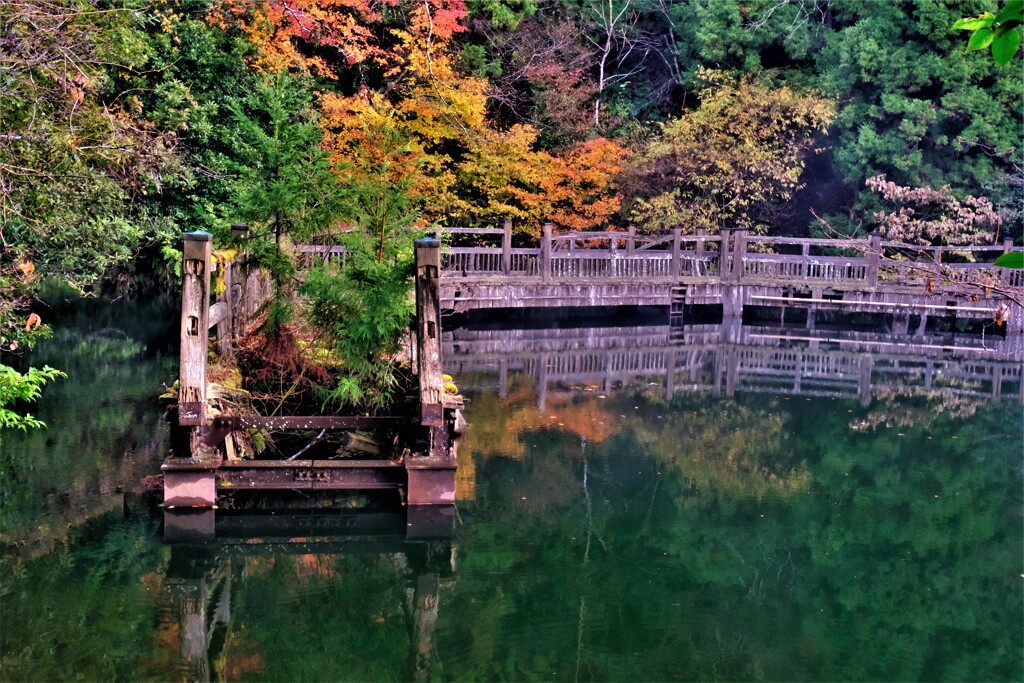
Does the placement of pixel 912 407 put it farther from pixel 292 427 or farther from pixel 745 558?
pixel 292 427

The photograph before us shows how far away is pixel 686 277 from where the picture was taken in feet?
69.1

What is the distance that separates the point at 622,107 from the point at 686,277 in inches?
239

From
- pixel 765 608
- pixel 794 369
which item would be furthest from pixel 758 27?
pixel 765 608

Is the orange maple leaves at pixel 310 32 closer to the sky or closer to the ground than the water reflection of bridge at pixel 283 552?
closer to the sky

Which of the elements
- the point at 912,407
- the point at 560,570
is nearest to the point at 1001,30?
the point at 560,570

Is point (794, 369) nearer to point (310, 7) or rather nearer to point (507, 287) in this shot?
point (507, 287)

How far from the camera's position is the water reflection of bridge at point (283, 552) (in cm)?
593

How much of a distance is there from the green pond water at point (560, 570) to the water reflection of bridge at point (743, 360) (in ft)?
10.3

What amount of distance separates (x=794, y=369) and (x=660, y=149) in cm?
844

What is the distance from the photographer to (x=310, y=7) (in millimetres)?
19500

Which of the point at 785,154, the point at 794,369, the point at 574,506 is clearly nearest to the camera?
the point at 574,506

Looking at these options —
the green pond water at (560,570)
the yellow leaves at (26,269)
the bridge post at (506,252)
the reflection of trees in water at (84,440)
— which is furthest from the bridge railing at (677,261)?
the yellow leaves at (26,269)

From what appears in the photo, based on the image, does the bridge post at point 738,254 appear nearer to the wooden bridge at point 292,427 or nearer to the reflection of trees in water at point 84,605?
the wooden bridge at point 292,427

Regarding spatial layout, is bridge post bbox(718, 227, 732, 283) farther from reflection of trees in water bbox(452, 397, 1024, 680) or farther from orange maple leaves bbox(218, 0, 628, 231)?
reflection of trees in water bbox(452, 397, 1024, 680)
